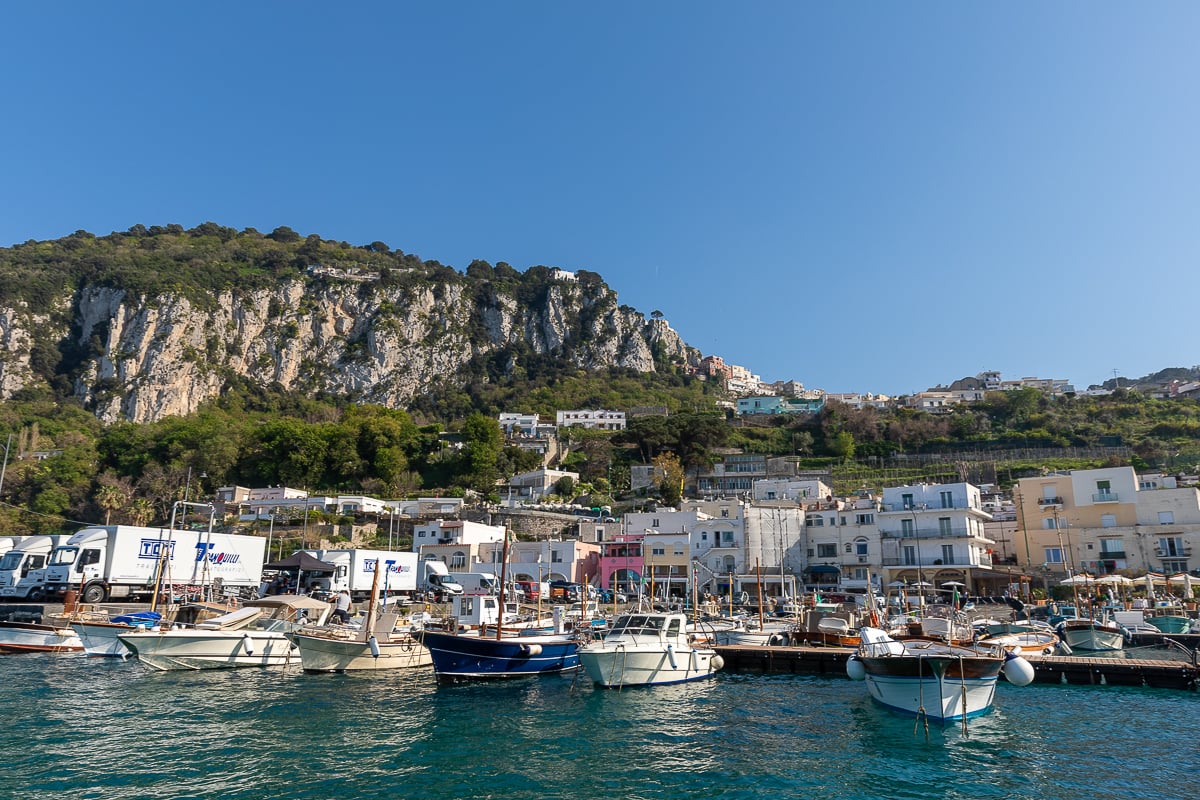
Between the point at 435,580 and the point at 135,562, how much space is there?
1767 cm

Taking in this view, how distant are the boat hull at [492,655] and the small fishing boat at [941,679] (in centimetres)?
1129

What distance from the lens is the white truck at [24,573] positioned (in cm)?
3881

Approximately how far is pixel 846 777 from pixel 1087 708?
11288 mm

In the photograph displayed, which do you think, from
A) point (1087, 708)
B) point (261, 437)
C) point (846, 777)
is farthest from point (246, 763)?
point (261, 437)

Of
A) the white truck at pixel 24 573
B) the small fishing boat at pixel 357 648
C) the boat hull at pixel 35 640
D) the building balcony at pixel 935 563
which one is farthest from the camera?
the building balcony at pixel 935 563

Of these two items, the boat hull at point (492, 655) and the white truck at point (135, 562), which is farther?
the white truck at point (135, 562)

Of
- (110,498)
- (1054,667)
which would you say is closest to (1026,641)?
(1054,667)

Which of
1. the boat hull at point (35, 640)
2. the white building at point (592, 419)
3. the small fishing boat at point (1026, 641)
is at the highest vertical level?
the white building at point (592, 419)

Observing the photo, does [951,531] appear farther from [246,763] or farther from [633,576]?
[246,763]

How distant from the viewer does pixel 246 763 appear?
1473cm

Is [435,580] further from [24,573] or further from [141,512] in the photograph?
[141,512]

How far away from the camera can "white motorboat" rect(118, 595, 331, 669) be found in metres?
26.2

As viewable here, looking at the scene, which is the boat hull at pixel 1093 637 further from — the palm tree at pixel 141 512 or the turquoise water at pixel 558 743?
the palm tree at pixel 141 512

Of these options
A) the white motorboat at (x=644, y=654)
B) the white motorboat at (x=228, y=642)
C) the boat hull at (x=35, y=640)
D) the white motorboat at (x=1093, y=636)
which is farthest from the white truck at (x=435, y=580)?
the white motorboat at (x=1093, y=636)
